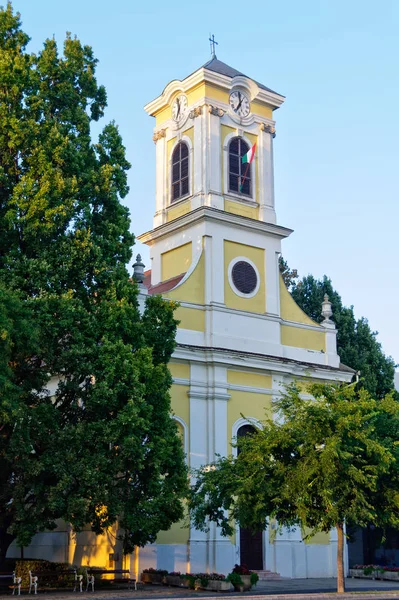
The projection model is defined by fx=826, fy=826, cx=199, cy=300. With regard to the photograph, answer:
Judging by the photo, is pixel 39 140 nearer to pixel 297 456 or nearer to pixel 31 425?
pixel 31 425

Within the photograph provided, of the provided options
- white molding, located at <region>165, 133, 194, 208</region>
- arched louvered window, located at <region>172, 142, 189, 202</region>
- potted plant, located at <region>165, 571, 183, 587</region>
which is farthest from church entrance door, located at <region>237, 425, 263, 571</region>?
arched louvered window, located at <region>172, 142, 189, 202</region>

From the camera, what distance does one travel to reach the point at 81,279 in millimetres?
25094

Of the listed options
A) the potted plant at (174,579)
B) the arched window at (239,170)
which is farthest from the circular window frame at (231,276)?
the potted plant at (174,579)

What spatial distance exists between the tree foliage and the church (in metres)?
6.90

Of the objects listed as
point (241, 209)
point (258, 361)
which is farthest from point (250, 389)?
point (241, 209)

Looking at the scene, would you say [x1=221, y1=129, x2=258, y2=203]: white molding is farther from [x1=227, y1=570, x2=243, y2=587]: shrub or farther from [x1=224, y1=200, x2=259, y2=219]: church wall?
[x1=227, y1=570, x2=243, y2=587]: shrub

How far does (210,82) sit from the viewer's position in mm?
34844

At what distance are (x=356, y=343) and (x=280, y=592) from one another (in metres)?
20.8

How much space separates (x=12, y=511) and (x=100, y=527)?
2528 millimetres

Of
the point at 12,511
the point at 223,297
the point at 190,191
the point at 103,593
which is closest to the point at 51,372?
the point at 12,511

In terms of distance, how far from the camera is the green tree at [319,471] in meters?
22.8

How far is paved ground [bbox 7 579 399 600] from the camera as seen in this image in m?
21.2

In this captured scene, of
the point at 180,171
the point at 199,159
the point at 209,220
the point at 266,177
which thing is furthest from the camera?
the point at 266,177

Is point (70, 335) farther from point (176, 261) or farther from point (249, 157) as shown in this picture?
point (249, 157)
